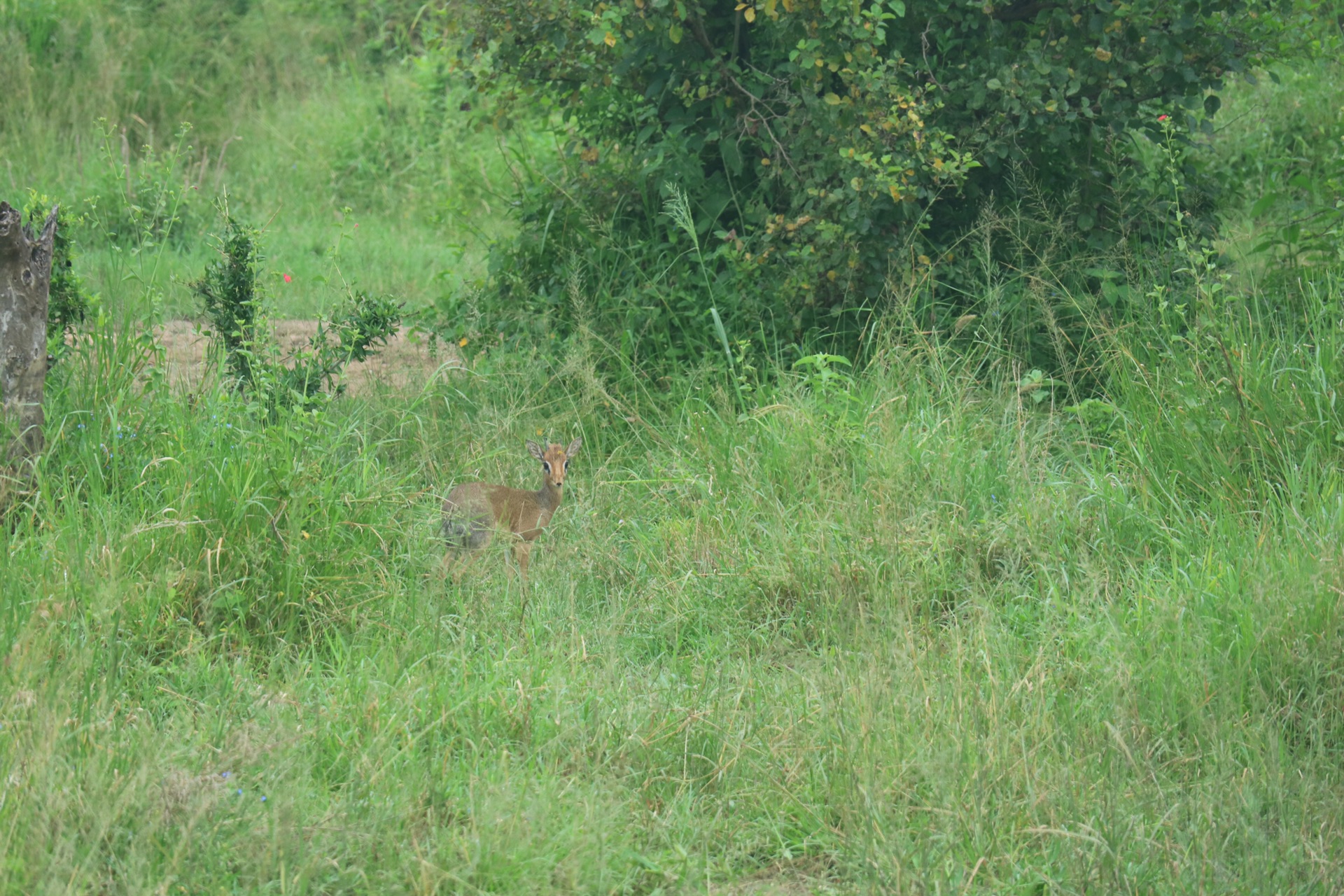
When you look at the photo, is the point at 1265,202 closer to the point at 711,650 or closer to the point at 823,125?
the point at 823,125

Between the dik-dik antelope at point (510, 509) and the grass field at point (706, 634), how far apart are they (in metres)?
0.11

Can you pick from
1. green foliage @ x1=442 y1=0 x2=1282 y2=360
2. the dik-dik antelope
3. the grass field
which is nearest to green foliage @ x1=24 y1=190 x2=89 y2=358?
the grass field

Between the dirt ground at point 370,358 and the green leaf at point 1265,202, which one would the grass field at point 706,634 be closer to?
the dirt ground at point 370,358

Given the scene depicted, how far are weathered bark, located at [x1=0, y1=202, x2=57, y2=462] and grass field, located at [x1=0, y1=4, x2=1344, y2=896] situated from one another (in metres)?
0.16

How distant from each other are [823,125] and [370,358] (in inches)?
104

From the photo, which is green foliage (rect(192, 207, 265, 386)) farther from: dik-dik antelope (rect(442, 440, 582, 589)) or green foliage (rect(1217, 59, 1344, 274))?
green foliage (rect(1217, 59, 1344, 274))

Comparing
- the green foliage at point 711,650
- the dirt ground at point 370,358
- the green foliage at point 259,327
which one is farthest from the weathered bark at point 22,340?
the dirt ground at point 370,358

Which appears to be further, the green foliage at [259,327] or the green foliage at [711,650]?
the green foliage at [259,327]

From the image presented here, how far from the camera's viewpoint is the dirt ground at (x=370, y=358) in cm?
609

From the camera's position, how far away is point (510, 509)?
4969 mm

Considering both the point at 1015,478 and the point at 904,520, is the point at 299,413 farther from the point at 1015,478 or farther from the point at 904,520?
the point at 1015,478

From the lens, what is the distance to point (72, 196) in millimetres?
9102

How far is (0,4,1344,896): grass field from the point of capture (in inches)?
117

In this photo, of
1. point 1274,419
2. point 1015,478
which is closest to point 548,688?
point 1015,478
